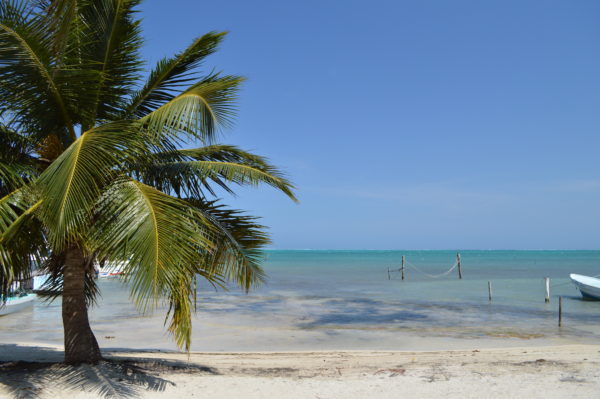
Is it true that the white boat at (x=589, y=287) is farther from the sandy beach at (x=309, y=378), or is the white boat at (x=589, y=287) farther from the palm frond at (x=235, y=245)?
the palm frond at (x=235, y=245)

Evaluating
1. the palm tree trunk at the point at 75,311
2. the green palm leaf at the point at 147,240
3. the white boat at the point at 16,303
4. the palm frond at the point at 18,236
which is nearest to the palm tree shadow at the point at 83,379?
the palm tree trunk at the point at 75,311

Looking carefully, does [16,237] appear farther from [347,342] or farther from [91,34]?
[347,342]

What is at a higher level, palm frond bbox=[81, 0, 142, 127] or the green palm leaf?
palm frond bbox=[81, 0, 142, 127]

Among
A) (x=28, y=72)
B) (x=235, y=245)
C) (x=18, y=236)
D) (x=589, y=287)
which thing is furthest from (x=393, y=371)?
(x=589, y=287)

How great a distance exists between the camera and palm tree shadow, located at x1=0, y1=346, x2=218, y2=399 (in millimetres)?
6106

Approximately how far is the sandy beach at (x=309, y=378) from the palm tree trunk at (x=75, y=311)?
272 mm

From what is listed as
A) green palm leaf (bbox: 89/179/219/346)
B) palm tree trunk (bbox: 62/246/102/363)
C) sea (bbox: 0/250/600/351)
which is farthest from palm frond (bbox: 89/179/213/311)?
sea (bbox: 0/250/600/351)

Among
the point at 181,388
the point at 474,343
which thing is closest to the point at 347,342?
the point at 474,343

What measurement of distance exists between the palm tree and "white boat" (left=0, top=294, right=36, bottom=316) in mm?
13975

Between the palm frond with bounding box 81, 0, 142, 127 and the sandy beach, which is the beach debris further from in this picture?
the palm frond with bounding box 81, 0, 142, 127

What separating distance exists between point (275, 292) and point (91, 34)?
25699 mm

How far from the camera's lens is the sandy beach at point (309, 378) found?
6.45 meters

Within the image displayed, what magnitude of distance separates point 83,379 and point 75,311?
1.06 metres

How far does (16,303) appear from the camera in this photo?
2047cm
